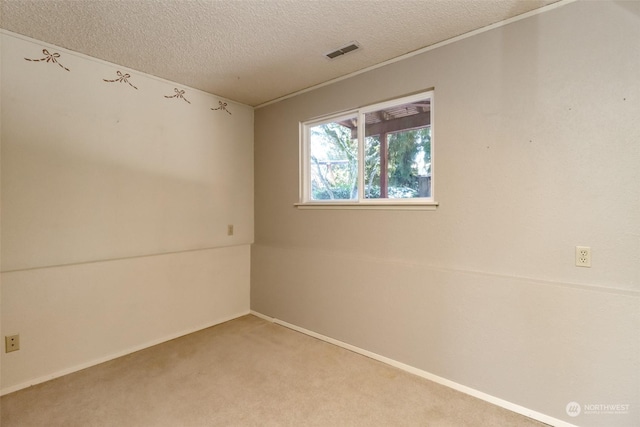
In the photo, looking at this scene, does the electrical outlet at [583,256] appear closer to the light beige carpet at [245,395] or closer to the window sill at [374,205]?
the window sill at [374,205]

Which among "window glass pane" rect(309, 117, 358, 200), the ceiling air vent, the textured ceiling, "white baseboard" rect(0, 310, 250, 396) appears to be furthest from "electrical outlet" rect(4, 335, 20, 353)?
the ceiling air vent

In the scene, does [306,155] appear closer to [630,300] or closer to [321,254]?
[321,254]

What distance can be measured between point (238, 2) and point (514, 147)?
1874 mm

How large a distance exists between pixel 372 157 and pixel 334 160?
0.46 m

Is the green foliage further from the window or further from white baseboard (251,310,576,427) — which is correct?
white baseboard (251,310,576,427)

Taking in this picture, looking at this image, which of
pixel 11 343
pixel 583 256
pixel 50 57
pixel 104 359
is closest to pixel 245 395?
pixel 104 359

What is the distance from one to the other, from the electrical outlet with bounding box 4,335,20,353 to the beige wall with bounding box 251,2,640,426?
7.93 feet

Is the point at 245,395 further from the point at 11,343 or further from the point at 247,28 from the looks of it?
the point at 247,28

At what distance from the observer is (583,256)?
1681 millimetres

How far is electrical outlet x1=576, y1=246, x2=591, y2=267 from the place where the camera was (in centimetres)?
167

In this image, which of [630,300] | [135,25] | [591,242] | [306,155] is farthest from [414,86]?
[135,25]

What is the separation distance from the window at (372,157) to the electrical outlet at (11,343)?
2353 millimetres

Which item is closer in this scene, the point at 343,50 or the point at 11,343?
the point at 11,343

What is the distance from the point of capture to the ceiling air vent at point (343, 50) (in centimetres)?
220
